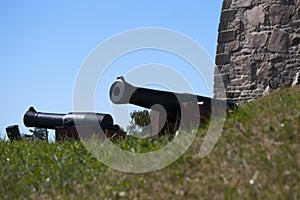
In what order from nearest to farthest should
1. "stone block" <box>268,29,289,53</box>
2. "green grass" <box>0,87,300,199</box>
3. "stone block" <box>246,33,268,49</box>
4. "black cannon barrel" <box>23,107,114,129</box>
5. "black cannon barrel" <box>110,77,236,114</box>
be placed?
"green grass" <box>0,87,300,199</box> → "black cannon barrel" <box>110,77,236,114</box> → "black cannon barrel" <box>23,107,114,129</box> → "stone block" <box>268,29,289,53</box> → "stone block" <box>246,33,268,49</box>

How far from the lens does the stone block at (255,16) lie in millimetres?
12977

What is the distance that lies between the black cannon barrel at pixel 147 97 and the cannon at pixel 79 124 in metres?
0.54

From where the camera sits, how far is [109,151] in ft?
21.1

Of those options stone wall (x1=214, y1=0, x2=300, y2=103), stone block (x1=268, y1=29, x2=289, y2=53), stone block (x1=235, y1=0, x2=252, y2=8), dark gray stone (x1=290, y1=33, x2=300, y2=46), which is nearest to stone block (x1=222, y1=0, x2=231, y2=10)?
stone wall (x1=214, y1=0, x2=300, y2=103)

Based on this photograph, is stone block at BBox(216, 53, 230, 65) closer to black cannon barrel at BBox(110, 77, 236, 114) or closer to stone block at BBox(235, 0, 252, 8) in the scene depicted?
stone block at BBox(235, 0, 252, 8)

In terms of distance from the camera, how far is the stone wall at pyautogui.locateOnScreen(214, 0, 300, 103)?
12.5m

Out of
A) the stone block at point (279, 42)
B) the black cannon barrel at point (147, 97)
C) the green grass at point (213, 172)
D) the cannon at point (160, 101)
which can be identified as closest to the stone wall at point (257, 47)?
the stone block at point (279, 42)

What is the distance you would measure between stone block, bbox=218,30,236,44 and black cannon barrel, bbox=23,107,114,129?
4.03 metres

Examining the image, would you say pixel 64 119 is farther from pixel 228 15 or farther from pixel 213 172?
pixel 213 172

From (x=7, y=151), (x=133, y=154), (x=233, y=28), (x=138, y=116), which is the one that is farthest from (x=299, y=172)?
(x=233, y=28)

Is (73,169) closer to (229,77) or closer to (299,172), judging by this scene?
(299,172)

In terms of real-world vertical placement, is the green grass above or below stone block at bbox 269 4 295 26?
below

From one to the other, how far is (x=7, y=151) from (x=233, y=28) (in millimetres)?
6361

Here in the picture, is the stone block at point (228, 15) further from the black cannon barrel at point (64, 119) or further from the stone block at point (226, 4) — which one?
the black cannon barrel at point (64, 119)
